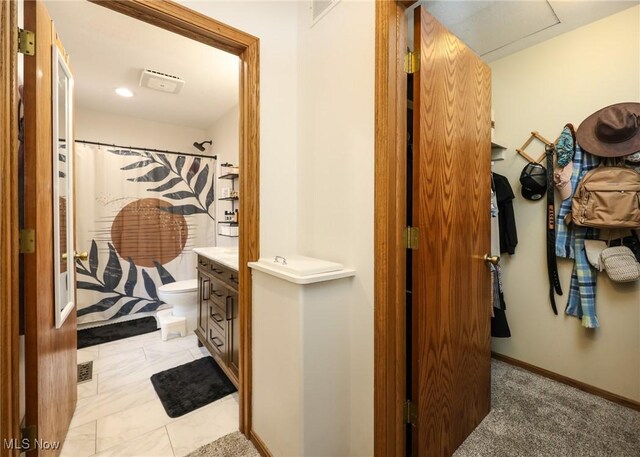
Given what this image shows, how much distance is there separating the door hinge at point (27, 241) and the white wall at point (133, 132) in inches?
110

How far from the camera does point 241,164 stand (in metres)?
1.54

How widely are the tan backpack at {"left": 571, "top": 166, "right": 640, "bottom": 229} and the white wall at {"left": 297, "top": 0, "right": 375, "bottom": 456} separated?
1.59m

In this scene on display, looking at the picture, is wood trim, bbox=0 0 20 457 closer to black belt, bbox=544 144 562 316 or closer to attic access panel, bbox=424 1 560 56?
attic access panel, bbox=424 1 560 56

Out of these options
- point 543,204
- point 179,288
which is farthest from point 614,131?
point 179,288

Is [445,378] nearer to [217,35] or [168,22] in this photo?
[217,35]

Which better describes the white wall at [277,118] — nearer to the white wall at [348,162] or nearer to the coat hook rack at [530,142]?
the white wall at [348,162]

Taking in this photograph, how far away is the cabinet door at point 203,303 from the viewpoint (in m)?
2.44

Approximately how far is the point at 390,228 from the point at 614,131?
1668 millimetres

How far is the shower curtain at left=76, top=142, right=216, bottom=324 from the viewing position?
3068mm

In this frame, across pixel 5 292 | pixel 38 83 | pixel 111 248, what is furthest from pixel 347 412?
pixel 111 248

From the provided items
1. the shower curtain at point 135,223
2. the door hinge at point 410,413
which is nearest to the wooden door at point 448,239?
the door hinge at point 410,413

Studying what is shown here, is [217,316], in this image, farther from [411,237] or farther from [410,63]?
[410,63]

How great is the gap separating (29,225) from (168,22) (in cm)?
103

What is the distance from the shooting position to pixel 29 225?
1075mm
